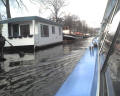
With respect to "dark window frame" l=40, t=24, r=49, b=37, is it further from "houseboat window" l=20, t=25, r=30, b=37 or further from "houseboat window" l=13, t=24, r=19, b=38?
"houseboat window" l=13, t=24, r=19, b=38

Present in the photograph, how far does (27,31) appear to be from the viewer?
14945 mm

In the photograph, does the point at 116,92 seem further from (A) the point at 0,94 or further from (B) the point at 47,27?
(B) the point at 47,27

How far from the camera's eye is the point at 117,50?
1.32 metres

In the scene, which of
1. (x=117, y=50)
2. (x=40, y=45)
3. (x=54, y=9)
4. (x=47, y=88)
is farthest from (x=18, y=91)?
(x=54, y=9)

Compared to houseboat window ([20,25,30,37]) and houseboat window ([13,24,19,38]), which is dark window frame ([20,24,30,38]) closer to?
houseboat window ([20,25,30,37])

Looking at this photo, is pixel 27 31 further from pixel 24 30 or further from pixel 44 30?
pixel 44 30

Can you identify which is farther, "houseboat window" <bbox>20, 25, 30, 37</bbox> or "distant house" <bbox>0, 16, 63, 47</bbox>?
"houseboat window" <bbox>20, 25, 30, 37</bbox>

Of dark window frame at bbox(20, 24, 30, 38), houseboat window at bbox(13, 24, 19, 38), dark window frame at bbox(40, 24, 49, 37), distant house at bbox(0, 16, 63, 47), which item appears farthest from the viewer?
houseboat window at bbox(13, 24, 19, 38)

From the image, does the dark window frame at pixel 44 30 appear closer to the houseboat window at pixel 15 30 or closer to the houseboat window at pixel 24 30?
the houseboat window at pixel 24 30

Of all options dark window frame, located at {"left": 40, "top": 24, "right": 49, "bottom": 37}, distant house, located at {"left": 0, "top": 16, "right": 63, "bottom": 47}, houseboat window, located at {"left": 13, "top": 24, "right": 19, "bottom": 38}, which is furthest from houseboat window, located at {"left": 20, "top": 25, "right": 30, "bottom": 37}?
dark window frame, located at {"left": 40, "top": 24, "right": 49, "bottom": 37}

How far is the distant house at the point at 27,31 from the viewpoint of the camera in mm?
13672

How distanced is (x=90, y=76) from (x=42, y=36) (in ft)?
44.5

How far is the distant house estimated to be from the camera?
538 inches

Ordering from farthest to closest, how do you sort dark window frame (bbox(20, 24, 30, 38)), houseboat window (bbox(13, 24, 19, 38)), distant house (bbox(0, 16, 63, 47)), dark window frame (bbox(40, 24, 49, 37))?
houseboat window (bbox(13, 24, 19, 38))
dark window frame (bbox(40, 24, 49, 37))
dark window frame (bbox(20, 24, 30, 38))
distant house (bbox(0, 16, 63, 47))
